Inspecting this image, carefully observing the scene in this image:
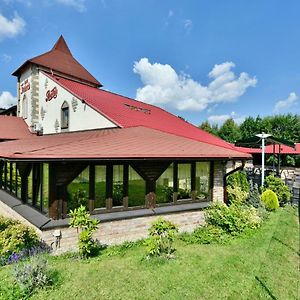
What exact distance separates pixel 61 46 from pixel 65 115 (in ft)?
42.2

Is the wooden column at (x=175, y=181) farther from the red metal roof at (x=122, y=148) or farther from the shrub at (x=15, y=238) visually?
the shrub at (x=15, y=238)

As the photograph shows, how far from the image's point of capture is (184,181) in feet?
31.6

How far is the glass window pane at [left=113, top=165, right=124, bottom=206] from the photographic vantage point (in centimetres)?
829

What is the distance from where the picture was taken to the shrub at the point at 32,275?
16.4ft

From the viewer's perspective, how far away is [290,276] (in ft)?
19.3

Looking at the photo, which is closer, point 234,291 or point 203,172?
point 234,291

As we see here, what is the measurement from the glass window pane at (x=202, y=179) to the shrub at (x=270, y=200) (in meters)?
4.12

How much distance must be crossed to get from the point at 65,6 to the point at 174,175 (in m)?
10.1

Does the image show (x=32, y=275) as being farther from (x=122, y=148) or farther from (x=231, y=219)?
(x=231, y=219)

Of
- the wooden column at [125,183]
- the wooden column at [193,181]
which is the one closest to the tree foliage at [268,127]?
the wooden column at [193,181]

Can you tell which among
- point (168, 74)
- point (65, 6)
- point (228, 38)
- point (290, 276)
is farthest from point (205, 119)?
point (290, 276)

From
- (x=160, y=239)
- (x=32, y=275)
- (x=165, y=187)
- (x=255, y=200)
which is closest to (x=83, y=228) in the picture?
(x=32, y=275)

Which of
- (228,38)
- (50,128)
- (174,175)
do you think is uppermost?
(228,38)

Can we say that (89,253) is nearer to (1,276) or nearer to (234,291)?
(1,276)
